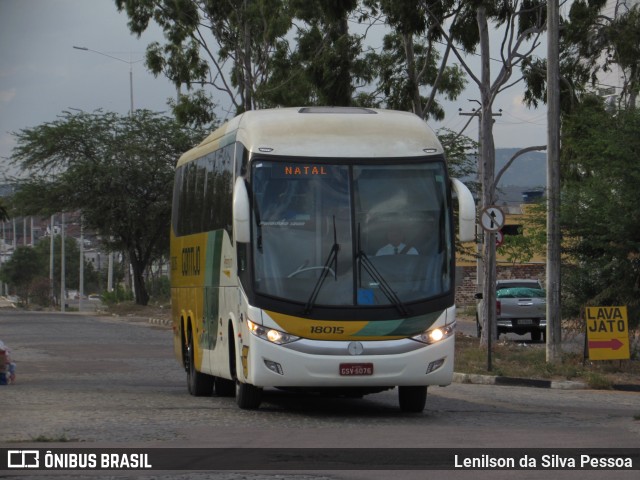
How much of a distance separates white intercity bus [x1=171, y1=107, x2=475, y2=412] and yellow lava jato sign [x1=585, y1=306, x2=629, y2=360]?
7.20 meters

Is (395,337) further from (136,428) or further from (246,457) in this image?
(246,457)

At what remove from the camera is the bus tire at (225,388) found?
786 inches

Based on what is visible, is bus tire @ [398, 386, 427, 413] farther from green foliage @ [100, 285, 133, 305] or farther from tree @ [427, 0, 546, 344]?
green foliage @ [100, 285, 133, 305]

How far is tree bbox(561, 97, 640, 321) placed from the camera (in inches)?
944

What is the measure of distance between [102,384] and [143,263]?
4778 centimetres

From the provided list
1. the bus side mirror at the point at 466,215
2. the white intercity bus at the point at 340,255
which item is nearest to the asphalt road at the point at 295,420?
the white intercity bus at the point at 340,255

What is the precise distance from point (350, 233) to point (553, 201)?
9439 millimetres

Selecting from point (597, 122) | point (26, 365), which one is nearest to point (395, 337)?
point (597, 122)

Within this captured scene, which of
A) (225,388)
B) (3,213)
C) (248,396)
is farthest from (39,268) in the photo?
(248,396)

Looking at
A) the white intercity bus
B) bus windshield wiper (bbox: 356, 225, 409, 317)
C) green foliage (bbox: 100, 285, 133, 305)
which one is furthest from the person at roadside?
green foliage (bbox: 100, 285, 133, 305)

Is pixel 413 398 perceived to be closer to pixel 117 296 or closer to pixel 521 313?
pixel 521 313

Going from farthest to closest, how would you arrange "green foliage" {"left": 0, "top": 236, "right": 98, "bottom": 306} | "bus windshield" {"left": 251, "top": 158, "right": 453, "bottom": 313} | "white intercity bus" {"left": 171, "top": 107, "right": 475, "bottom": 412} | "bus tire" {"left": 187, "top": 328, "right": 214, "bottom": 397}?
"green foliage" {"left": 0, "top": 236, "right": 98, "bottom": 306} → "bus tire" {"left": 187, "top": 328, "right": 214, "bottom": 397} → "bus windshield" {"left": 251, "top": 158, "right": 453, "bottom": 313} → "white intercity bus" {"left": 171, "top": 107, "right": 475, "bottom": 412}

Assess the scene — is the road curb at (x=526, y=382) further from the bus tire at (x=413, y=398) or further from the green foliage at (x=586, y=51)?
the green foliage at (x=586, y=51)

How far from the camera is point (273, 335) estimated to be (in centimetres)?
1566
